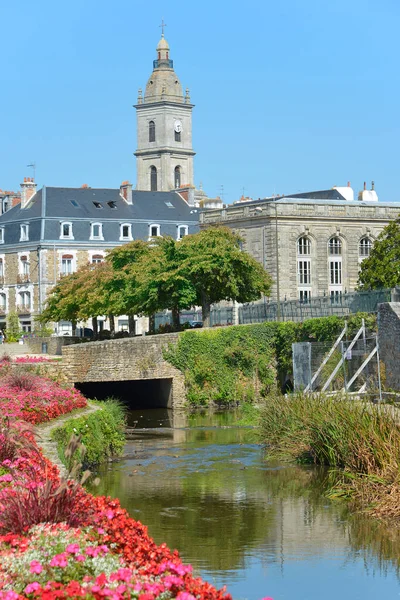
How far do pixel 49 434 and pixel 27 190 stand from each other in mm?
71278

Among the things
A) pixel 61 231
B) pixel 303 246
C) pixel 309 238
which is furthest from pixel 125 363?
pixel 61 231

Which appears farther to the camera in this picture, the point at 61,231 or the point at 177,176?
the point at 177,176

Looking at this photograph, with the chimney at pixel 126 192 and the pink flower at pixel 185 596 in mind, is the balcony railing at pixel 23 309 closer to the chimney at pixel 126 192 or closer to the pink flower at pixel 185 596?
the chimney at pixel 126 192

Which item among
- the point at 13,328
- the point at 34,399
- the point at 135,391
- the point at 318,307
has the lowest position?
the point at 135,391

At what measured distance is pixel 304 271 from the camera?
220ft

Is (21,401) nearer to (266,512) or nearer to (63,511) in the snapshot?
(266,512)

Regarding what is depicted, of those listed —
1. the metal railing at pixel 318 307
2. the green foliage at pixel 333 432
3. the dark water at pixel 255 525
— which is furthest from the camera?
the metal railing at pixel 318 307

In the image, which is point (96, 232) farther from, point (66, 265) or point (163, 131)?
point (163, 131)

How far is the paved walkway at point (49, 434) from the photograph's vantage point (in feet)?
59.0

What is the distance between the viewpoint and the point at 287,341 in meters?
46.1

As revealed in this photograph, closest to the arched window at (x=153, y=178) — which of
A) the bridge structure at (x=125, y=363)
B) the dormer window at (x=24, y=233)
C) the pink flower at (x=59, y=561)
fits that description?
the dormer window at (x=24, y=233)

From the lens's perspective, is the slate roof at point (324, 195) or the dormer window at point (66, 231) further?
the dormer window at point (66, 231)

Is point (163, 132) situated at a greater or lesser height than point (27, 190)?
greater

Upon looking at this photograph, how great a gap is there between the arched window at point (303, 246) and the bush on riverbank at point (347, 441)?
40078 mm
